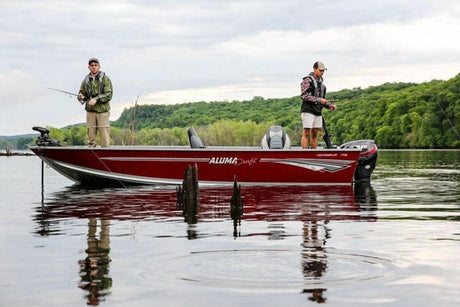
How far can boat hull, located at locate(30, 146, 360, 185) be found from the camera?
1908cm

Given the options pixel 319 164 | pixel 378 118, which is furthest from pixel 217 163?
pixel 378 118

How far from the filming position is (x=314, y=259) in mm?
7625

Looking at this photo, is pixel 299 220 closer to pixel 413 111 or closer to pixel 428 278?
pixel 428 278

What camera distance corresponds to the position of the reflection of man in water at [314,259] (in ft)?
20.3

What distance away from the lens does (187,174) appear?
1389cm

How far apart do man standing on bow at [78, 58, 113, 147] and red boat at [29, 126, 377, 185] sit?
762 millimetres

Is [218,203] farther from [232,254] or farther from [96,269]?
[96,269]

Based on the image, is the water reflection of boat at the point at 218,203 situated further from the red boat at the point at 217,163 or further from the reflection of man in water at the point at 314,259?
the reflection of man in water at the point at 314,259

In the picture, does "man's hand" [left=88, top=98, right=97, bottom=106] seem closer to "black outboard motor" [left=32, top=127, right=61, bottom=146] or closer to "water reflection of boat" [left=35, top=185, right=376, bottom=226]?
"water reflection of boat" [left=35, top=185, right=376, bottom=226]

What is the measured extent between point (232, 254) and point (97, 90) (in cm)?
1100

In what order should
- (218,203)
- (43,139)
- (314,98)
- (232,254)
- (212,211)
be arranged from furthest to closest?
1. (43,139)
2. (314,98)
3. (218,203)
4. (212,211)
5. (232,254)

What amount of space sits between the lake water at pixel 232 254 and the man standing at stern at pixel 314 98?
4492 millimetres

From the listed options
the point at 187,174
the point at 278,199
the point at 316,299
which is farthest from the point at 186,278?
the point at 278,199

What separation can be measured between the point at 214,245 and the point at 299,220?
2807 millimetres
